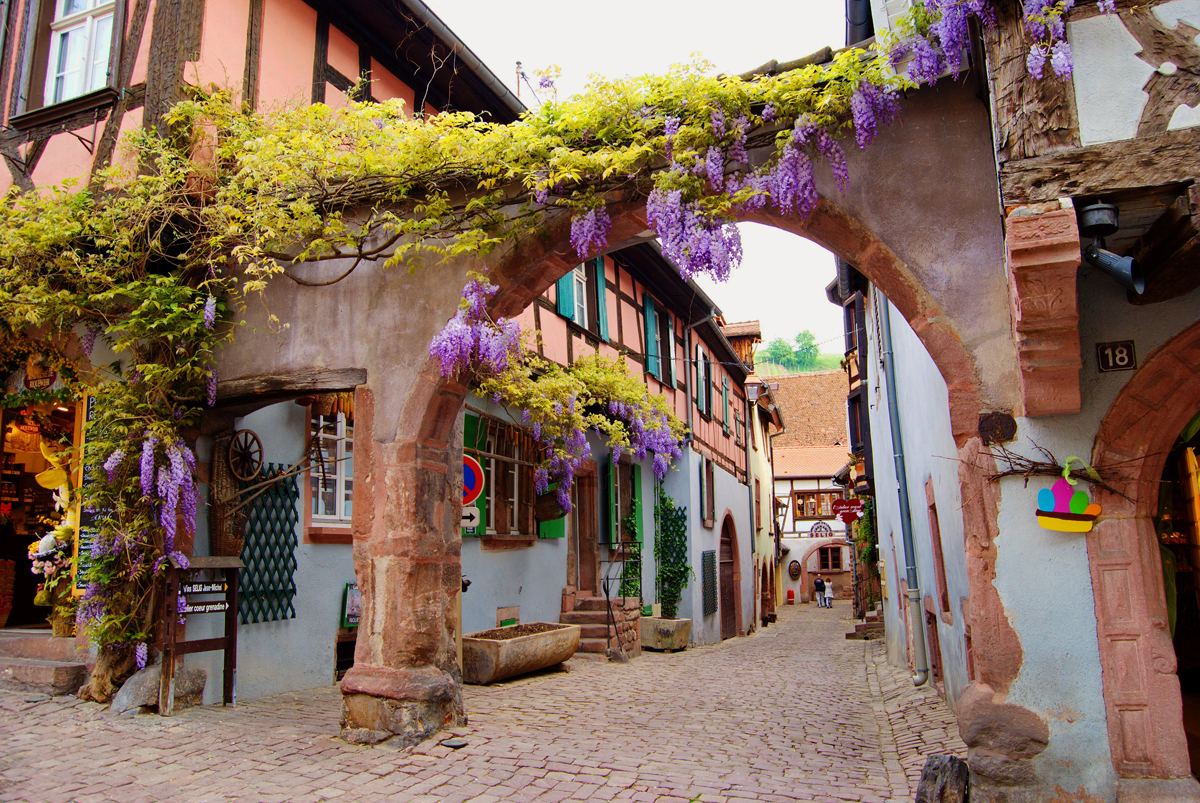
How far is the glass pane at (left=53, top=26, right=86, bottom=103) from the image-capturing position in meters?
7.13

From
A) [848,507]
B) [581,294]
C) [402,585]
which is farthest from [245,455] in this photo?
[848,507]

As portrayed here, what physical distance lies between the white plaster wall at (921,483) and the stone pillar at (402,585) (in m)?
3.30

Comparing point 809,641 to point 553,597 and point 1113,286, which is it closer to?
point 553,597

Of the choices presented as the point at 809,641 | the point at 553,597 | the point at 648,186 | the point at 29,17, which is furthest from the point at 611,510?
the point at 29,17

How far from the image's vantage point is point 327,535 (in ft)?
24.8

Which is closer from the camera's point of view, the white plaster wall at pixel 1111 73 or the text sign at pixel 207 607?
the white plaster wall at pixel 1111 73

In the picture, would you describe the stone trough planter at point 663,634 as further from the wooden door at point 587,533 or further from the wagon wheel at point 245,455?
the wagon wheel at point 245,455

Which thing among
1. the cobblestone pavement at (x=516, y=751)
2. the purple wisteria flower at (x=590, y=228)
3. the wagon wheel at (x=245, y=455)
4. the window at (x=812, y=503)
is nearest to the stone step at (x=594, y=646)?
the cobblestone pavement at (x=516, y=751)

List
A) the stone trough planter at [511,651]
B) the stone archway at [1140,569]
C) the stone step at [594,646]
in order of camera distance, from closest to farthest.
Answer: the stone archway at [1140,569], the stone trough planter at [511,651], the stone step at [594,646]

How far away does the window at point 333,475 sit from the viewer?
762 cm

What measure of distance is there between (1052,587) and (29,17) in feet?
29.2

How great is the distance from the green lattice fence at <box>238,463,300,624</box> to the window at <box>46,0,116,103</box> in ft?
11.6

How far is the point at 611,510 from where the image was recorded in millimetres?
12172

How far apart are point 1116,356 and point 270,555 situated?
614 cm
